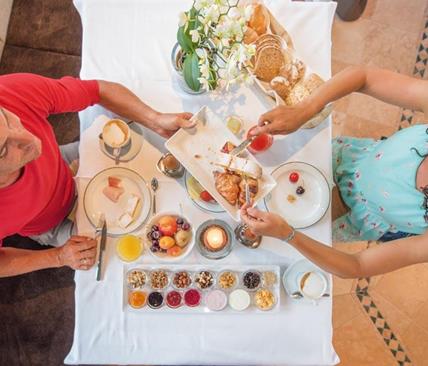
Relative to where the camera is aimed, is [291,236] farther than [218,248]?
No

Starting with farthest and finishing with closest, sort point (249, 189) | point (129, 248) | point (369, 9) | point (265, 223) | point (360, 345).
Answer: point (369, 9) < point (360, 345) < point (129, 248) < point (249, 189) < point (265, 223)

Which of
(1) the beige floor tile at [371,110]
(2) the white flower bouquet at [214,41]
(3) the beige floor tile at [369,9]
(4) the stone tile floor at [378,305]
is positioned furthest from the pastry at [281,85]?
(3) the beige floor tile at [369,9]

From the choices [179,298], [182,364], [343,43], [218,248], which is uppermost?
[343,43]

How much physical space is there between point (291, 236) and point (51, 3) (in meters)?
2.40

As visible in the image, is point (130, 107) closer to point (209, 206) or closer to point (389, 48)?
point (209, 206)

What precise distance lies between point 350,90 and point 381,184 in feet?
1.26

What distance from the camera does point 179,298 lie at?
1.61 metres

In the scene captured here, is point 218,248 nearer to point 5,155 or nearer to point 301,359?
point 301,359

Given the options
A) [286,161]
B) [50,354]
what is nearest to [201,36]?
[286,161]

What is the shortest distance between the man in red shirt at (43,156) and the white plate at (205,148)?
0.05 meters

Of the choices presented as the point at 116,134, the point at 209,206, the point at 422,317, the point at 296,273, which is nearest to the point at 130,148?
the point at 116,134

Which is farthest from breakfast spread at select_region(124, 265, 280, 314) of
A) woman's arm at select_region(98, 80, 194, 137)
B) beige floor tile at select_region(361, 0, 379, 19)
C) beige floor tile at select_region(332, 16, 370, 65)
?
beige floor tile at select_region(361, 0, 379, 19)

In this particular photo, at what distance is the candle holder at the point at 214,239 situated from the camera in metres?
1.61

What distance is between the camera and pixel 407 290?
2699 millimetres
